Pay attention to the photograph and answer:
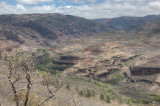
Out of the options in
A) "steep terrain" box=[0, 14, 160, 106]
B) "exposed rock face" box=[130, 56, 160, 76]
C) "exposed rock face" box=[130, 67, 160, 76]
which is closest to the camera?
"steep terrain" box=[0, 14, 160, 106]

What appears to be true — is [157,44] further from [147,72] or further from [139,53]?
[147,72]

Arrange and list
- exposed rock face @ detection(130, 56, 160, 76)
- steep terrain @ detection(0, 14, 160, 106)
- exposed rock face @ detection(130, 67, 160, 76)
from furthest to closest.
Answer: exposed rock face @ detection(130, 56, 160, 76) → exposed rock face @ detection(130, 67, 160, 76) → steep terrain @ detection(0, 14, 160, 106)

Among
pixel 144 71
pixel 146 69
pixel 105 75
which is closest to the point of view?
pixel 144 71

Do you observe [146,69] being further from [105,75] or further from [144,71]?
[105,75]

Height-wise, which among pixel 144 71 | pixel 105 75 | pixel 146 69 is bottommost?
pixel 105 75

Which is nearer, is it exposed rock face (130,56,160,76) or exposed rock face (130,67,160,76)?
exposed rock face (130,67,160,76)

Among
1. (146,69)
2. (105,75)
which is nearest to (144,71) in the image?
(146,69)

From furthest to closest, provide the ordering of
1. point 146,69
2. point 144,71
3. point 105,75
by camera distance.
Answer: point 105,75, point 146,69, point 144,71

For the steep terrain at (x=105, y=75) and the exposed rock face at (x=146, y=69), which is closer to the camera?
the steep terrain at (x=105, y=75)

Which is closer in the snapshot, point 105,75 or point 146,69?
point 146,69

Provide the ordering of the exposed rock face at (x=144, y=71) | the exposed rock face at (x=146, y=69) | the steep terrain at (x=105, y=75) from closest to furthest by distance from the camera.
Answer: the steep terrain at (x=105, y=75)
the exposed rock face at (x=144, y=71)
the exposed rock face at (x=146, y=69)

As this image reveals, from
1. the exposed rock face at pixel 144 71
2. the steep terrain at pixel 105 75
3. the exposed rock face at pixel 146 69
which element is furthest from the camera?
the exposed rock face at pixel 146 69

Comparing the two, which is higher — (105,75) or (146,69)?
(146,69)
